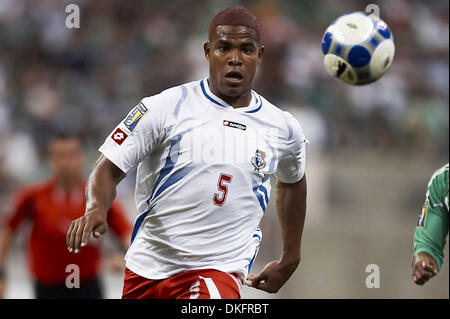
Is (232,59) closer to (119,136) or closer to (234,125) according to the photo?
(234,125)

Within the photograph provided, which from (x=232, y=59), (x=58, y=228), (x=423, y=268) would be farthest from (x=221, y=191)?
(x=58, y=228)

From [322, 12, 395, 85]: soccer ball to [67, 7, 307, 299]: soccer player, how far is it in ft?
2.07

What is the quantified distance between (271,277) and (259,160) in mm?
906

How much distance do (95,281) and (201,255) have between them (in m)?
3.24

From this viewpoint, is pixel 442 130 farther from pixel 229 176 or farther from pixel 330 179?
pixel 229 176

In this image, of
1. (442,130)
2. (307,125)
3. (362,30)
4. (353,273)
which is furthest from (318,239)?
(362,30)

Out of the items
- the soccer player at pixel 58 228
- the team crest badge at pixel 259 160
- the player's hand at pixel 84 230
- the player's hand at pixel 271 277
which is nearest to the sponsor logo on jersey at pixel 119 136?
the player's hand at pixel 84 230

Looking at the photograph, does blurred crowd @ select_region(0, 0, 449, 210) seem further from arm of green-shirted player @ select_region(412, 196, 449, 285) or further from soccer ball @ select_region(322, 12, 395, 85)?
arm of green-shirted player @ select_region(412, 196, 449, 285)

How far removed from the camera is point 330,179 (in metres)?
10.6

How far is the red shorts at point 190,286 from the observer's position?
4.63 m

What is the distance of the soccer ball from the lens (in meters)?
5.28

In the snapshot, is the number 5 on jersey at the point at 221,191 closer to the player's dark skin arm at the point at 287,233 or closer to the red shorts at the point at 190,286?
the red shorts at the point at 190,286

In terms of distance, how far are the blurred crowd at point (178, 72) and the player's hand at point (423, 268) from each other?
650 centimetres

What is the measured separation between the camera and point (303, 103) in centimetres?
1256
